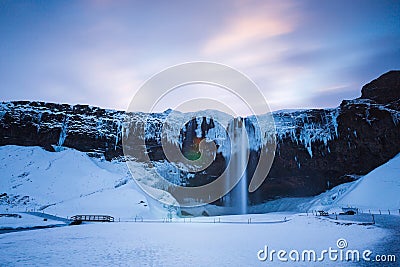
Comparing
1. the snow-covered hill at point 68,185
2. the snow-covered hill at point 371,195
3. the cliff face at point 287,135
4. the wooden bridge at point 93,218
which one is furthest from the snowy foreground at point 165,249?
the cliff face at point 287,135

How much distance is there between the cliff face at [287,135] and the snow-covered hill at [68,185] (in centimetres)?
A: 463

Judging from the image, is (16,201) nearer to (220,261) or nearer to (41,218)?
(41,218)

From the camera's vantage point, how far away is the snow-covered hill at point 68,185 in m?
37.5

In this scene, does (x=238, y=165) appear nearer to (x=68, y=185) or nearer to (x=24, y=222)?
(x=68, y=185)

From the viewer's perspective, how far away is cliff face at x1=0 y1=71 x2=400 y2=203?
51.1m

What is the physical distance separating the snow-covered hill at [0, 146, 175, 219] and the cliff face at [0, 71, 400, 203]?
15.2 ft

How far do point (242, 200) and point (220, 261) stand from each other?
4730cm

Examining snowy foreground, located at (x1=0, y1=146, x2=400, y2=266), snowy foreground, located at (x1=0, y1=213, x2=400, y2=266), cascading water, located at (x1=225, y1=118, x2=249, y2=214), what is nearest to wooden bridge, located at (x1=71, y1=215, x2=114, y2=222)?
snowy foreground, located at (x1=0, y1=146, x2=400, y2=266)

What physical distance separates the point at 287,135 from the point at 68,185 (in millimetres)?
37275

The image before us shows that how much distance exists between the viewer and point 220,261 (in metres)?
11.3

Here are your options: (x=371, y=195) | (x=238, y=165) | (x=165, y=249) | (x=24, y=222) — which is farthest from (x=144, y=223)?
(x=371, y=195)

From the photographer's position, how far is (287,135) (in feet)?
174

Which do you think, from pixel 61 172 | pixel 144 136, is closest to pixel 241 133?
pixel 144 136

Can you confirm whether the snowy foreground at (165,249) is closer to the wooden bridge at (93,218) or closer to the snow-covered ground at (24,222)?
the snow-covered ground at (24,222)
